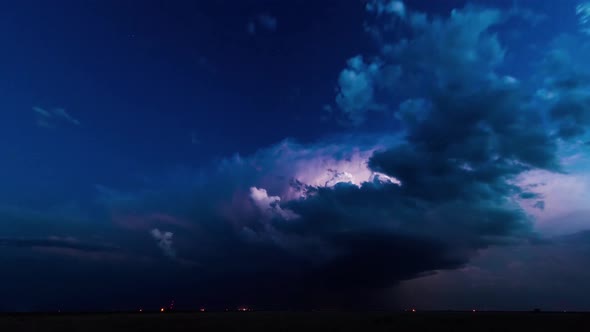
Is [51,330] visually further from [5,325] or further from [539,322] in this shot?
[539,322]

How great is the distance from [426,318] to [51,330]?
6298 centimetres

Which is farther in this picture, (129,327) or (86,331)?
(129,327)

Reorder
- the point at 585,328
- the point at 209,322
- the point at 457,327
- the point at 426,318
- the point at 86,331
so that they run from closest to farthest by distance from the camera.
Answer: the point at 585,328 < the point at 457,327 < the point at 86,331 < the point at 426,318 < the point at 209,322

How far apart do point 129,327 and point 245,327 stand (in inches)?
822

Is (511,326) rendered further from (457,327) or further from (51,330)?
(51,330)

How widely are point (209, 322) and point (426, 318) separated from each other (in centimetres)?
3935

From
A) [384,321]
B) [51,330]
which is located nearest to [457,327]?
[384,321]

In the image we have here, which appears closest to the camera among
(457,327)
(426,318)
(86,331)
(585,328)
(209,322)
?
(585,328)

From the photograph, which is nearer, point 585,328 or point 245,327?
point 585,328

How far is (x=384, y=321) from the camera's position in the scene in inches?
2366

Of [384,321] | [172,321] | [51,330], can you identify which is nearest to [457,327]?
[384,321]

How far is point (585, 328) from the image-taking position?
48812 mm

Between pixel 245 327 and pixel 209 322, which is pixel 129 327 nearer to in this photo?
pixel 209 322

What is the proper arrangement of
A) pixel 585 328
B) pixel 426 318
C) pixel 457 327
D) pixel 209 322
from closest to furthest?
pixel 585 328 → pixel 457 327 → pixel 426 318 → pixel 209 322
